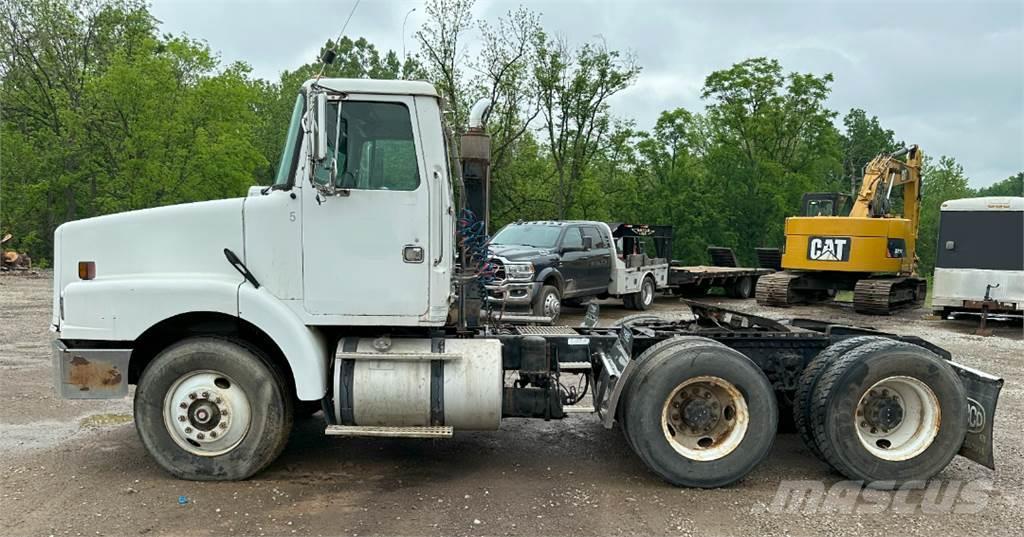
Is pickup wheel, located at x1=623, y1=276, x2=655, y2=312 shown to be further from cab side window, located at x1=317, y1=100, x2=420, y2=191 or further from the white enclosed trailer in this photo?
cab side window, located at x1=317, y1=100, x2=420, y2=191

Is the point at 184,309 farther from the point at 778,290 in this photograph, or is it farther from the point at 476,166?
the point at 778,290

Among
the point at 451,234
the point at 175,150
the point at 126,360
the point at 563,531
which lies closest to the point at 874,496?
the point at 563,531

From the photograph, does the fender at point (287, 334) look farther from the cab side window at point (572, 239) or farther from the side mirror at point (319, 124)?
the cab side window at point (572, 239)

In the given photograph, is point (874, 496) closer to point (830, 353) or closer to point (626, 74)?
point (830, 353)

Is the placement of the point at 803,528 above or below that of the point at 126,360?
below

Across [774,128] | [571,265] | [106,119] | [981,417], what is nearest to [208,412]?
[981,417]

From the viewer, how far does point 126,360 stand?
5406 mm

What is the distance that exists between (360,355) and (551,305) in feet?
28.9

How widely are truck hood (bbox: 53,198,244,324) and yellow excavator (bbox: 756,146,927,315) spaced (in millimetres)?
15857

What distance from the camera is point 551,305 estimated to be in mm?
14008

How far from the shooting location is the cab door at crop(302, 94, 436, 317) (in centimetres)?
533

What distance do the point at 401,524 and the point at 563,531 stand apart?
1.05 metres

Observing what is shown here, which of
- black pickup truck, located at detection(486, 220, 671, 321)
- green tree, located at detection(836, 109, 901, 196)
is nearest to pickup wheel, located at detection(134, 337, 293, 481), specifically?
black pickup truck, located at detection(486, 220, 671, 321)

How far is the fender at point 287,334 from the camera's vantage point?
5289mm
